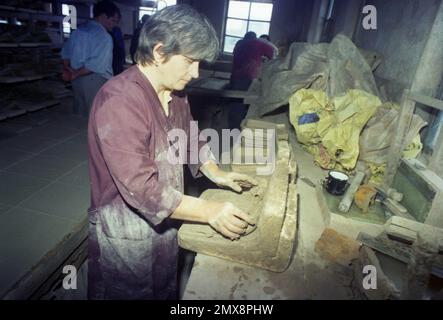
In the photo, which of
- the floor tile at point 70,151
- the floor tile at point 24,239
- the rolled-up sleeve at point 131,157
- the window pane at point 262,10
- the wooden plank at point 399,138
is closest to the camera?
the rolled-up sleeve at point 131,157

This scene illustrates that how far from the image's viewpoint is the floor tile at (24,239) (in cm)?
272

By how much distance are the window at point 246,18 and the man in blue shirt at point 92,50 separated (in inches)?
268

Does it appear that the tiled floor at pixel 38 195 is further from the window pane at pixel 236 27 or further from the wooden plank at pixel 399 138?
the window pane at pixel 236 27

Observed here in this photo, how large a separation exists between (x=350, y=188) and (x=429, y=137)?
1.12m

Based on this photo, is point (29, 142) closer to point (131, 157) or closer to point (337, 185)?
point (131, 157)

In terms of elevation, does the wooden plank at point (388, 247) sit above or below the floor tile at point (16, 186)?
above

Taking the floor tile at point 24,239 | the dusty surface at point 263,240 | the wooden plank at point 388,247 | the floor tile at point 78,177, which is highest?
the dusty surface at point 263,240

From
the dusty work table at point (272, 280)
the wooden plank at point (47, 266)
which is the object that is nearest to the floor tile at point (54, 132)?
the wooden plank at point (47, 266)

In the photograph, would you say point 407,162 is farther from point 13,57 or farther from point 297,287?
point 13,57

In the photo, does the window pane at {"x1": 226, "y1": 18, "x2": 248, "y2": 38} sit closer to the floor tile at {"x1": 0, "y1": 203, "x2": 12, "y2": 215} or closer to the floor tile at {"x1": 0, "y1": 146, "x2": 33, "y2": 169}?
the floor tile at {"x1": 0, "y1": 146, "x2": 33, "y2": 169}

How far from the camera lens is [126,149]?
1.49 m

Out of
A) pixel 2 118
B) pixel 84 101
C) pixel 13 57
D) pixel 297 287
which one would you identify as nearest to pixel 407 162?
pixel 297 287

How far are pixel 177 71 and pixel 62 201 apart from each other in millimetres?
2932

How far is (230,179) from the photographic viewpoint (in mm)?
2201
